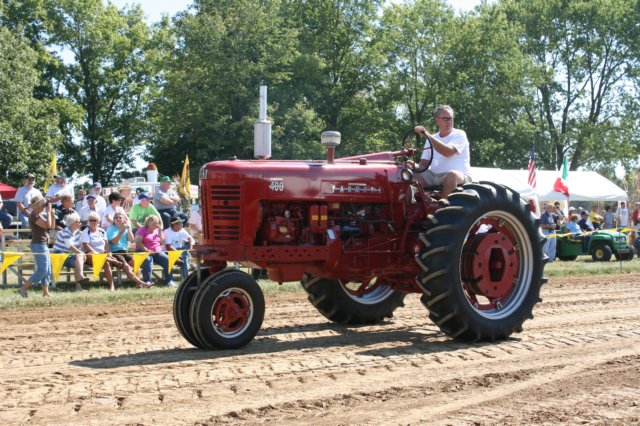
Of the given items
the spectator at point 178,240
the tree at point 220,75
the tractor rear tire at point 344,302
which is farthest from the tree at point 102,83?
the tractor rear tire at point 344,302

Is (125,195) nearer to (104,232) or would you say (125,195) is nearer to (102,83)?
(104,232)

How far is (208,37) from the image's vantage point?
38.8 metres

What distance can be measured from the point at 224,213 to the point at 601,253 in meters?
16.9

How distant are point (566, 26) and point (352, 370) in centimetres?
4870

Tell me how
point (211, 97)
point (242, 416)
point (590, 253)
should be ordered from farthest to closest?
point (211, 97), point (590, 253), point (242, 416)

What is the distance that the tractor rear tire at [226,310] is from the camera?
6945 millimetres

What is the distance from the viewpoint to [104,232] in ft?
47.6

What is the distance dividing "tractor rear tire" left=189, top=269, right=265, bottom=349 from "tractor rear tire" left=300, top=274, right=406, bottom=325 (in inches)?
62.5

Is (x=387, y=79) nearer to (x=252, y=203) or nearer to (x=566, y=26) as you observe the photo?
(x=566, y=26)

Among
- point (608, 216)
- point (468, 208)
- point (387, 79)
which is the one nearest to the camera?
point (468, 208)

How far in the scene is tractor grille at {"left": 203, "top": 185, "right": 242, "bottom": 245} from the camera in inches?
287

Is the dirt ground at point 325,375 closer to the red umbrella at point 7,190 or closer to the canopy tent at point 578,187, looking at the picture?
the red umbrella at point 7,190

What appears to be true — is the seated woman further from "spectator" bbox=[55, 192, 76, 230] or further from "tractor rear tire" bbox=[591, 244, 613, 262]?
"spectator" bbox=[55, 192, 76, 230]

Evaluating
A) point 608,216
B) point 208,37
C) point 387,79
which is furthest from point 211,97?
point 608,216
